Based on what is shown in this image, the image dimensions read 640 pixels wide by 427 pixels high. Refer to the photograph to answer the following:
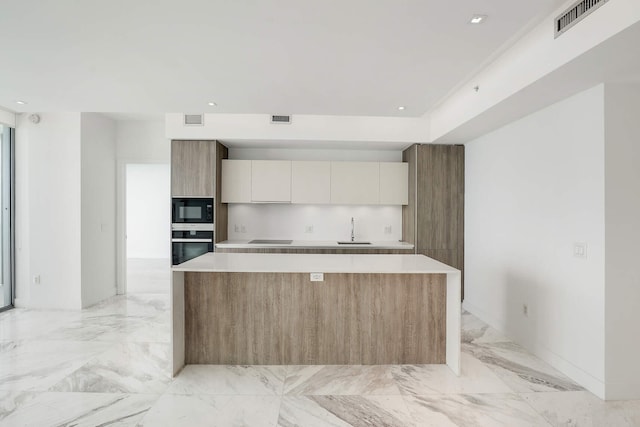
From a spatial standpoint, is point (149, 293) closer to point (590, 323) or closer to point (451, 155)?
point (451, 155)

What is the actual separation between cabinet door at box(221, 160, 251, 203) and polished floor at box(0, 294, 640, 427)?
2131 millimetres

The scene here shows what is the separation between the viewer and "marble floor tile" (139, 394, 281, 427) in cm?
221

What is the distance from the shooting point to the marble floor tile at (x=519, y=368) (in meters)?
2.69

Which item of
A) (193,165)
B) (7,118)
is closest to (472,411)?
(193,165)

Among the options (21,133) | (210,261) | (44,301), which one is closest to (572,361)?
(210,261)

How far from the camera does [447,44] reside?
231 cm

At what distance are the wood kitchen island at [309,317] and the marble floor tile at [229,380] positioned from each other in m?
0.10

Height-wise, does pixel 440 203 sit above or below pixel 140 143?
below

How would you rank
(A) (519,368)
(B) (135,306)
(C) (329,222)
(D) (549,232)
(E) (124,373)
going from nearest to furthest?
(E) (124,373) → (A) (519,368) → (D) (549,232) → (B) (135,306) → (C) (329,222)

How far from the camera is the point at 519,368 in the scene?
299 centimetres

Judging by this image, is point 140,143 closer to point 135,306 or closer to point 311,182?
point 135,306

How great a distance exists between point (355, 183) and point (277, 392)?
10.1 feet

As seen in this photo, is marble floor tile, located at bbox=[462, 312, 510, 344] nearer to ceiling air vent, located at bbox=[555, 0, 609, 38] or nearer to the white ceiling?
the white ceiling

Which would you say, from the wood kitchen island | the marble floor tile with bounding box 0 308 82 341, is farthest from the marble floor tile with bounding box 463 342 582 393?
the marble floor tile with bounding box 0 308 82 341
